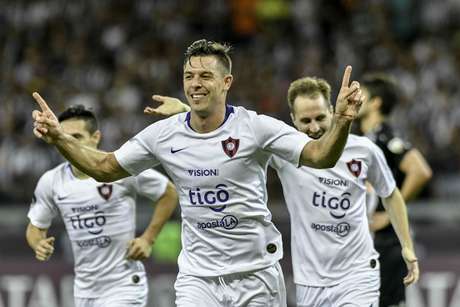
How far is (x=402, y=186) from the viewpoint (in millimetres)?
9336

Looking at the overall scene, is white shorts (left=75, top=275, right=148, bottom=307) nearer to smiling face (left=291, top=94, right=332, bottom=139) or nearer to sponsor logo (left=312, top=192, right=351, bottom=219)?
sponsor logo (left=312, top=192, right=351, bottom=219)

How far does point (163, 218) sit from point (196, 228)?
1435 millimetres

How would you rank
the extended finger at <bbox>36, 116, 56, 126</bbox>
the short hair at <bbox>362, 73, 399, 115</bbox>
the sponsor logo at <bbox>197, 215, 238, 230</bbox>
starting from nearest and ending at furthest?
the extended finger at <bbox>36, 116, 56, 126</bbox>, the sponsor logo at <bbox>197, 215, 238, 230</bbox>, the short hair at <bbox>362, 73, 399, 115</bbox>

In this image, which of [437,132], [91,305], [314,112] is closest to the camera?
[314,112]

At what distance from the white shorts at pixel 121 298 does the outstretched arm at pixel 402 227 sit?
1.87 m

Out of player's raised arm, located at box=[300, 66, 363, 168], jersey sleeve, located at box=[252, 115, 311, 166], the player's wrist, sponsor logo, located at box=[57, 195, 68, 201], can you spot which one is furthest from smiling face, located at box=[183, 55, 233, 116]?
sponsor logo, located at box=[57, 195, 68, 201]

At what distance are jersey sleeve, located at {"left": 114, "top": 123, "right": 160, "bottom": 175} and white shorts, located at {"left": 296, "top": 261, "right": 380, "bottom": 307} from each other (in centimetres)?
155

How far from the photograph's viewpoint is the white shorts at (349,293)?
296 inches

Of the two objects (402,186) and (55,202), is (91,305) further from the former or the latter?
(402,186)

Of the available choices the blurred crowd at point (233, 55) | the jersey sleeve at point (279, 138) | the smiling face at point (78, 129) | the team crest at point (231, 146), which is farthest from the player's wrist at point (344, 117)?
the blurred crowd at point (233, 55)

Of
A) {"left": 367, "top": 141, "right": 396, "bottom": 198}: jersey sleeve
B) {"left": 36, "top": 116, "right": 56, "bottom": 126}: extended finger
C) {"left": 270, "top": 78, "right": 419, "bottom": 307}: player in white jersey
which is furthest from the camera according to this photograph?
{"left": 367, "top": 141, "right": 396, "bottom": 198}: jersey sleeve

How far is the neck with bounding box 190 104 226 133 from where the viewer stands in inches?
269

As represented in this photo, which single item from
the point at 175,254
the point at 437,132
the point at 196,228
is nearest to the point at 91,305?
the point at 196,228

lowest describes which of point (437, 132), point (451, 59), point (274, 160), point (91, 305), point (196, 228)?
point (91, 305)
